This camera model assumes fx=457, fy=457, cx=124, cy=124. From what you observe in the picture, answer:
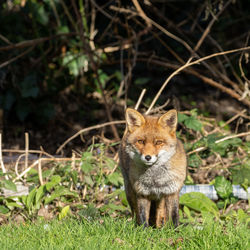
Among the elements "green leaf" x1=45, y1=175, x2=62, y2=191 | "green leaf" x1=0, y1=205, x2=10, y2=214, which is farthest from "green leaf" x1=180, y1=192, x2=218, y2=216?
"green leaf" x1=0, y1=205, x2=10, y2=214

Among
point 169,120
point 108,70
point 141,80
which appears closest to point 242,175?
point 169,120

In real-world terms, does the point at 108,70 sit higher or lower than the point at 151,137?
lower

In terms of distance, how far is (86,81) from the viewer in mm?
9805

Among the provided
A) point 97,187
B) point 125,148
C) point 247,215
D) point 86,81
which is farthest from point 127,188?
point 86,81

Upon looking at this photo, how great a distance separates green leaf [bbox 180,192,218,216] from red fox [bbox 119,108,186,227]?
918mm

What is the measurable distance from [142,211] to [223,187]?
1665mm

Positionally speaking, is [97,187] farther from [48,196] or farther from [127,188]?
[127,188]

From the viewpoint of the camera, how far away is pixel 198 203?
561 centimetres

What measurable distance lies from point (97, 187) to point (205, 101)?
481cm

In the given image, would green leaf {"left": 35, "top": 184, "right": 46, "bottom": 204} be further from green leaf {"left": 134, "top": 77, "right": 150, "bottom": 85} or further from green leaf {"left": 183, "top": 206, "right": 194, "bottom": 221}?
green leaf {"left": 134, "top": 77, "right": 150, "bottom": 85}

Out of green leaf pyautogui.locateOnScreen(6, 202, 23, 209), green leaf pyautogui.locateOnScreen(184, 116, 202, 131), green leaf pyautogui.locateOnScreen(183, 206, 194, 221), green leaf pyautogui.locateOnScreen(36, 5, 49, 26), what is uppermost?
green leaf pyautogui.locateOnScreen(36, 5, 49, 26)

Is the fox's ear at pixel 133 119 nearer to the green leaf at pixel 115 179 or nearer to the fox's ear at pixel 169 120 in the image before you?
the fox's ear at pixel 169 120

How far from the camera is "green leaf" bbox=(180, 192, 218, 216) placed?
18.2ft

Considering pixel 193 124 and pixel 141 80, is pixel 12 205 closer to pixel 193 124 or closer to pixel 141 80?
pixel 193 124
